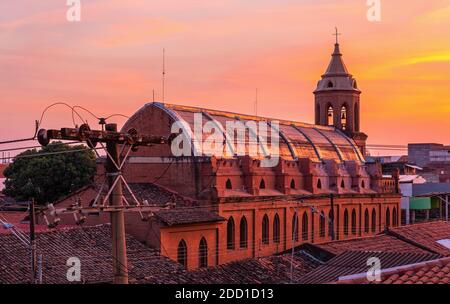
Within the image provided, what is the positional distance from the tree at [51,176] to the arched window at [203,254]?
19.8 metres

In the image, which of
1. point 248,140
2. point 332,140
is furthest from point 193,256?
point 332,140

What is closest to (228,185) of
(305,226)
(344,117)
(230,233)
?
(230,233)

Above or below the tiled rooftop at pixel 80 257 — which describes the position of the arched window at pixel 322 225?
below

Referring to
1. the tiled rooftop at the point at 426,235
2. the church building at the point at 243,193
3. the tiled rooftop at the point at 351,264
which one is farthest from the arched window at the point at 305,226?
the tiled rooftop at the point at 351,264

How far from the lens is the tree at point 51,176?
5672 centimetres

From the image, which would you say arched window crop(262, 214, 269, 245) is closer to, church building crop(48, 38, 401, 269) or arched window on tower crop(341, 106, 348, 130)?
church building crop(48, 38, 401, 269)

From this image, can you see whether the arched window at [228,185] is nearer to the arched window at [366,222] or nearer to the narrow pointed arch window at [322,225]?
the narrow pointed arch window at [322,225]

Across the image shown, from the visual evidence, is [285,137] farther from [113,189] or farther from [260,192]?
[113,189]

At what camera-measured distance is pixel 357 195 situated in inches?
2322

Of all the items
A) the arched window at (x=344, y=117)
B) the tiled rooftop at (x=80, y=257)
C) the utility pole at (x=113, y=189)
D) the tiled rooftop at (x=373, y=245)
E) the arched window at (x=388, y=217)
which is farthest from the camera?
the arched window at (x=344, y=117)

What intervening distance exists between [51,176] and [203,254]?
21639 millimetres

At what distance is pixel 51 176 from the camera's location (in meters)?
56.9
